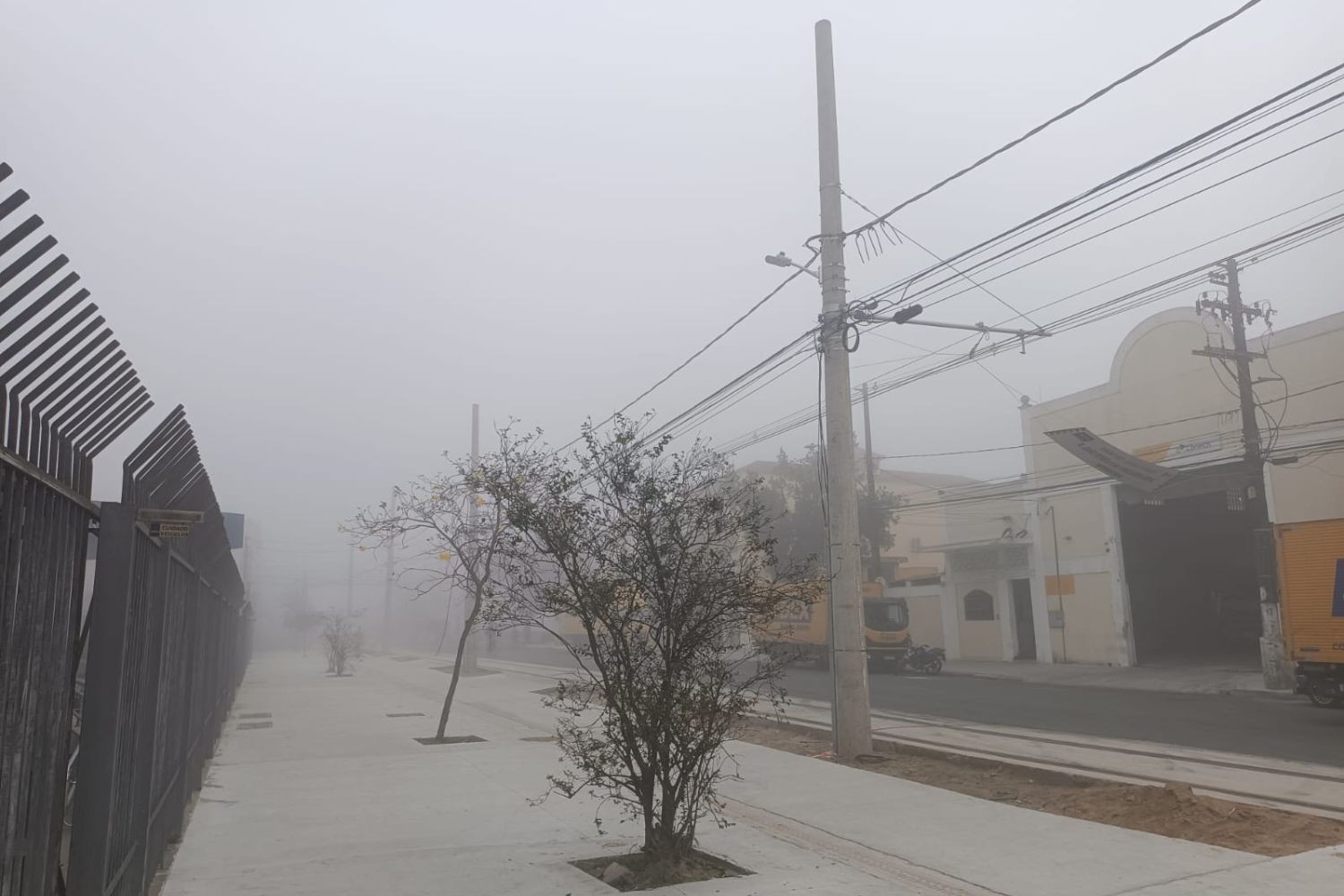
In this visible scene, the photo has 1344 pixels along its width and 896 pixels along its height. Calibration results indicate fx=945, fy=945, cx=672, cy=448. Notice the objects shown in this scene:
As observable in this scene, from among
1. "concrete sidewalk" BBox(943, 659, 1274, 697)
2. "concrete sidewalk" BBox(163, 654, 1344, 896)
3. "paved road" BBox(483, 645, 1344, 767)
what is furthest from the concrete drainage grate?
"concrete sidewalk" BBox(943, 659, 1274, 697)

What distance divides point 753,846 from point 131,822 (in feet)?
13.9

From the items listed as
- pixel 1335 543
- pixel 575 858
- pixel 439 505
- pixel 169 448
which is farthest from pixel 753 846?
pixel 1335 543

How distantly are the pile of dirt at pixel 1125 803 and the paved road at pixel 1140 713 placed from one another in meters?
4.21

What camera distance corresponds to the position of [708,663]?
663 cm

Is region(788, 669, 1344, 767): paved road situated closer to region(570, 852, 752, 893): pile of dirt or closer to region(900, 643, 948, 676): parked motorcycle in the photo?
region(900, 643, 948, 676): parked motorcycle

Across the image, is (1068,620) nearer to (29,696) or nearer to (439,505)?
(439,505)

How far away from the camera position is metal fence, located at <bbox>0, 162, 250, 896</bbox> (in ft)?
9.04

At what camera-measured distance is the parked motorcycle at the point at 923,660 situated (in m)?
29.5

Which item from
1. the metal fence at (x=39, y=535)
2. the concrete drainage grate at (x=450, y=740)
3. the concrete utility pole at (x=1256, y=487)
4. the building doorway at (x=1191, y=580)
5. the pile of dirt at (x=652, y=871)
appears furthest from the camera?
the building doorway at (x=1191, y=580)

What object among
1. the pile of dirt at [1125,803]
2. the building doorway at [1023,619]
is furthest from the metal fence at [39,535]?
the building doorway at [1023,619]

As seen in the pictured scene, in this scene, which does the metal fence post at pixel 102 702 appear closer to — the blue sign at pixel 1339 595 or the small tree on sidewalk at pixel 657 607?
the small tree on sidewalk at pixel 657 607

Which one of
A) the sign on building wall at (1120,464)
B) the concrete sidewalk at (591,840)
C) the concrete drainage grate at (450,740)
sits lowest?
the concrete drainage grate at (450,740)

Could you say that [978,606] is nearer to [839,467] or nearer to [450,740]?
[839,467]

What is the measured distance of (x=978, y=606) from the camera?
36.6 m
